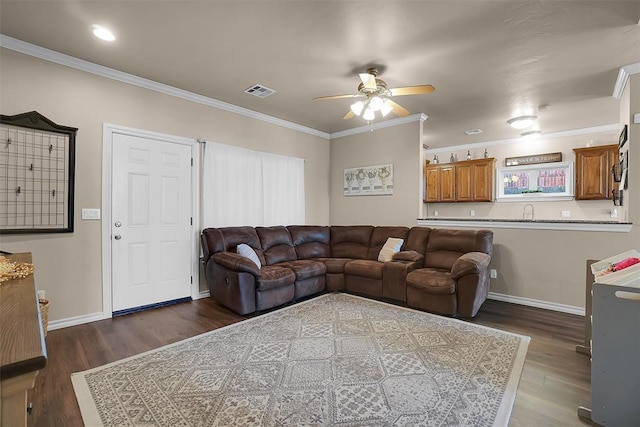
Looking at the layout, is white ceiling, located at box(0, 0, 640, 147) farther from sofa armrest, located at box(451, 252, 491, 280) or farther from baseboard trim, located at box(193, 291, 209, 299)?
baseboard trim, located at box(193, 291, 209, 299)

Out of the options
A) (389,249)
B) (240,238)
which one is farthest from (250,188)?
(389,249)

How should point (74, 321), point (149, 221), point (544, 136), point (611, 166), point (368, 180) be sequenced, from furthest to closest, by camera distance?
point (544, 136)
point (368, 180)
point (611, 166)
point (149, 221)
point (74, 321)

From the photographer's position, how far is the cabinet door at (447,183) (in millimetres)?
6844

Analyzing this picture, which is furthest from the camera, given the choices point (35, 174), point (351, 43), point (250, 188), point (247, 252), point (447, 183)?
point (447, 183)

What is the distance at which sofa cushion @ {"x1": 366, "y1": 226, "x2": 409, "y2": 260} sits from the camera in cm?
457

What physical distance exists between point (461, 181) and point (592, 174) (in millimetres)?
2184

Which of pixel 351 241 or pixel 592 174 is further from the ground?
pixel 592 174

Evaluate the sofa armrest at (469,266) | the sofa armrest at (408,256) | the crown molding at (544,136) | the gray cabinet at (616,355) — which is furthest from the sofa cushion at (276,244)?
the crown molding at (544,136)

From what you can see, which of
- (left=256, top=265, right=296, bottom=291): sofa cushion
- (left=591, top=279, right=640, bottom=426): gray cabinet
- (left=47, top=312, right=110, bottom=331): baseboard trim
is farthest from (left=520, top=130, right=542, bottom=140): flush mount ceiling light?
(left=47, top=312, right=110, bottom=331): baseboard trim

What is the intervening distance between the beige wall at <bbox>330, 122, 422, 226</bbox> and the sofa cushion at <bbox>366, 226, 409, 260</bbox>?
505 millimetres

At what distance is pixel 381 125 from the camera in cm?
528

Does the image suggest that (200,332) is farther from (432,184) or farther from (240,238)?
(432,184)

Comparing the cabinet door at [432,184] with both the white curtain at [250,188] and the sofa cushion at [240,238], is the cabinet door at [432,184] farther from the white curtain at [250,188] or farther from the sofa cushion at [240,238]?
the sofa cushion at [240,238]

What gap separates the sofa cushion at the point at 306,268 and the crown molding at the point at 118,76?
7.88 ft
